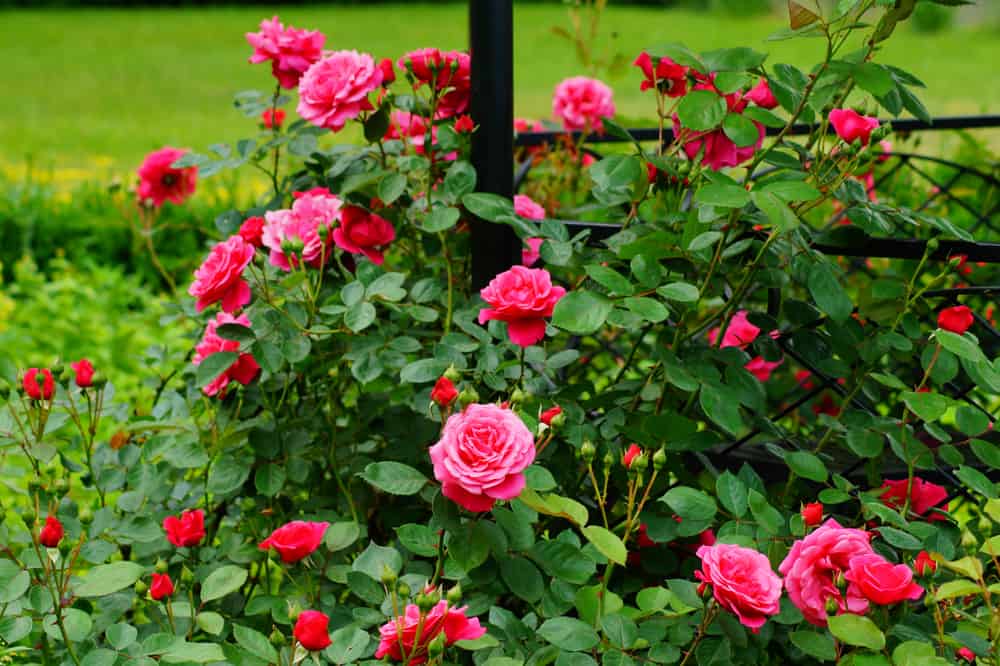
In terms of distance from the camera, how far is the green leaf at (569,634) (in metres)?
1.12

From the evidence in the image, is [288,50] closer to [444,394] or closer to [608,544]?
[444,394]

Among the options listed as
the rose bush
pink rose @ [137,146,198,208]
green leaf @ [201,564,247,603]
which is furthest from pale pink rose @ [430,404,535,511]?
pink rose @ [137,146,198,208]

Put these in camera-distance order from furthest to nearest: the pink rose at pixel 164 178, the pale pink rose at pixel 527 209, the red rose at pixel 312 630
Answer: the pink rose at pixel 164 178, the pale pink rose at pixel 527 209, the red rose at pixel 312 630

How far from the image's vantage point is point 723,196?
1.16 m

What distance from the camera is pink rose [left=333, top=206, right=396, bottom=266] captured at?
150cm

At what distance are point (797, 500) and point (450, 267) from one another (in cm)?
58

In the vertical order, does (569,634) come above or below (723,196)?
below

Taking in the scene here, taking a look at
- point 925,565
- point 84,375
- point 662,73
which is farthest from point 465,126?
point 925,565

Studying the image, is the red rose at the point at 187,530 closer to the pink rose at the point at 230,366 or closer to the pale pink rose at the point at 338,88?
the pink rose at the point at 230,366

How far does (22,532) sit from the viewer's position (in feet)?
5.09

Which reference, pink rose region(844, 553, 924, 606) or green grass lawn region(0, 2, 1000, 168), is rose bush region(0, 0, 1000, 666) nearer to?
pink rose region(844, 553, 924, 606)

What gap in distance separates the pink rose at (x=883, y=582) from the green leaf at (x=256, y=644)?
60 cm

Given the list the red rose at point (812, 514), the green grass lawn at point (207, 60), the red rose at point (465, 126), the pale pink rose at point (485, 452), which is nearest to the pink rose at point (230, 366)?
the red rose at point (465, 126)

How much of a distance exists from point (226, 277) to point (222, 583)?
1.22ft
